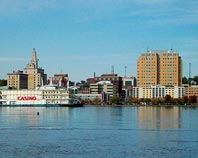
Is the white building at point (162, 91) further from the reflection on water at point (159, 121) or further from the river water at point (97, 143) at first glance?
the river water at point (97, 143)

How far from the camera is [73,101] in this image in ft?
505

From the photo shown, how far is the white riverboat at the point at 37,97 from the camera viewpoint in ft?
484

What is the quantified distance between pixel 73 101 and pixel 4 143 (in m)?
114

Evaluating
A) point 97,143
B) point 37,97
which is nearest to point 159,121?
point 97,143

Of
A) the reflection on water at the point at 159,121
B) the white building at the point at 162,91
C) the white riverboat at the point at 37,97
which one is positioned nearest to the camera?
the reflection on water at the point at 159,121

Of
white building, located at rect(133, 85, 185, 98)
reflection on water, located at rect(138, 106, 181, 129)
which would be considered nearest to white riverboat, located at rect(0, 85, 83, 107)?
white building, located at rect(133, 85, 185, 98)

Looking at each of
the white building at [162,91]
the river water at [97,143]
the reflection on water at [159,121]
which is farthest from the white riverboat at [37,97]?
the river water at [97,143]

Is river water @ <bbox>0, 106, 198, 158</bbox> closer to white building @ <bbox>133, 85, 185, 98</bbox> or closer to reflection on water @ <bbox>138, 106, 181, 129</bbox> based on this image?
reflection on water @ <bbox>138, 106, 181, 129</bbox>

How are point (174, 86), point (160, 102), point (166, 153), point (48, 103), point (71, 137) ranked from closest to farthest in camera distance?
point (166, 153)
point (71, 137)
point (48, 103)
point (160, 102)
point (174, 86)

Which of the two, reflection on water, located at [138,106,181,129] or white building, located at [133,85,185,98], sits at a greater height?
white building, located at [133,85,185,98]

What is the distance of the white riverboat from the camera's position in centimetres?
14750

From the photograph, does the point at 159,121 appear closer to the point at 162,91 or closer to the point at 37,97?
the point at 37,97

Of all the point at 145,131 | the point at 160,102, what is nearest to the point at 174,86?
the point at 160,102

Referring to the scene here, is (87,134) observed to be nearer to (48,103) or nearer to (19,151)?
(19,151)
